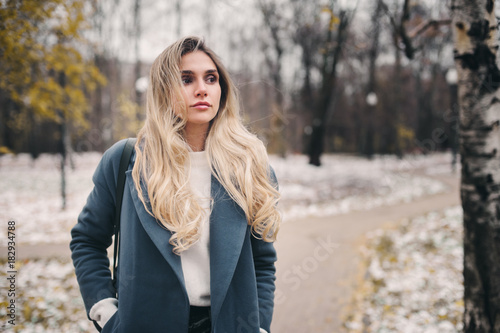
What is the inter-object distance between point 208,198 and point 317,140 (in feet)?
53.9

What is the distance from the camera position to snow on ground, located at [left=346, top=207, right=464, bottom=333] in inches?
143

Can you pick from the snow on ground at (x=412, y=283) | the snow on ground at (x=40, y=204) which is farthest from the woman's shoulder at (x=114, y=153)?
the snow on ground at (x=40, y=204)

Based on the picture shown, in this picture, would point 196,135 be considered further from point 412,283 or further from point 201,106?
point 412,283

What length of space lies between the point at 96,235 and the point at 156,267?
1.28 ft

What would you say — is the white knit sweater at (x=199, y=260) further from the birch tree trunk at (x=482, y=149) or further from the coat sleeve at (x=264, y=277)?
the birch tree trunk at (x=482, y=149)

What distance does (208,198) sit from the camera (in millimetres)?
1557

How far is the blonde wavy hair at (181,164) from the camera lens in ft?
4.78

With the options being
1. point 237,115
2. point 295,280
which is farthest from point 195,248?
point 295,280

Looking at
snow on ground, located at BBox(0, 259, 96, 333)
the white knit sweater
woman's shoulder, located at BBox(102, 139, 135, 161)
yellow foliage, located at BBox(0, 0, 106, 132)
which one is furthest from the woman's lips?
yellow foliage, located at BBox(0, 0, 106, 132)

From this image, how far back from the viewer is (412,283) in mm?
4617

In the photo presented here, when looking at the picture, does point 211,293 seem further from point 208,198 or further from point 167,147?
point 167,147

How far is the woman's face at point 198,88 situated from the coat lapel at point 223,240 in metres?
0.34

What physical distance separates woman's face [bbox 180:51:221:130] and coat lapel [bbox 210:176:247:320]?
34cm

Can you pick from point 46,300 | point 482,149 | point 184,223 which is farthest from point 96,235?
point 46,300
